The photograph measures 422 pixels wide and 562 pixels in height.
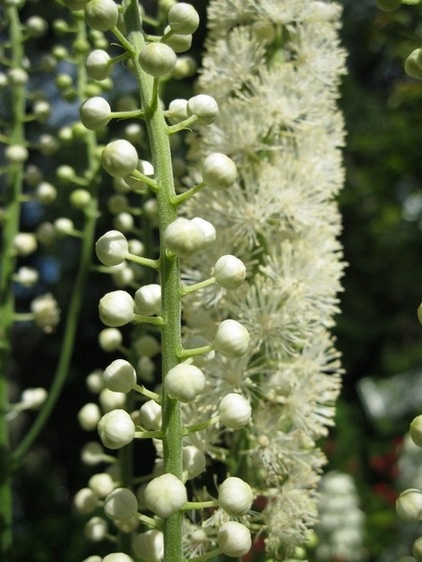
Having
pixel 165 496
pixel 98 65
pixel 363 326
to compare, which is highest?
pixel 98 65

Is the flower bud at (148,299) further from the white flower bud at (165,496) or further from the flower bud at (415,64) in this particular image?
the flower bud at (415,64)

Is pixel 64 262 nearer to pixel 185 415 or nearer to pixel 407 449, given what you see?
pixel 407 449

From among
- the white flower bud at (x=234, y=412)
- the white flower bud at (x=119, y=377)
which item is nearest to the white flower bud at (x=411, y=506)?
the white flower bud at (x=234, y=412)

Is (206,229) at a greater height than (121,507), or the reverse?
(206,229)

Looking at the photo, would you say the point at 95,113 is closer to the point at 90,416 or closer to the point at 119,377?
the point at 119,377

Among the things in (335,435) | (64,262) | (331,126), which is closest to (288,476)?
(331,126)

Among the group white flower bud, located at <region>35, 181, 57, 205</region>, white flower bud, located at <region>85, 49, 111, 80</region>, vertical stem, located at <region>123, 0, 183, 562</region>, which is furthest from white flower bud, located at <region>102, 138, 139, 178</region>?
white flower bud, located at <region>35, 181, 57, 205</region>

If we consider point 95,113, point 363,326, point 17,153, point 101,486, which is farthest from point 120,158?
point 363,326

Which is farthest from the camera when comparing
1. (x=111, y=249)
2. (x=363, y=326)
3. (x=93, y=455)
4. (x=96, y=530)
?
(x=363, y=326)
